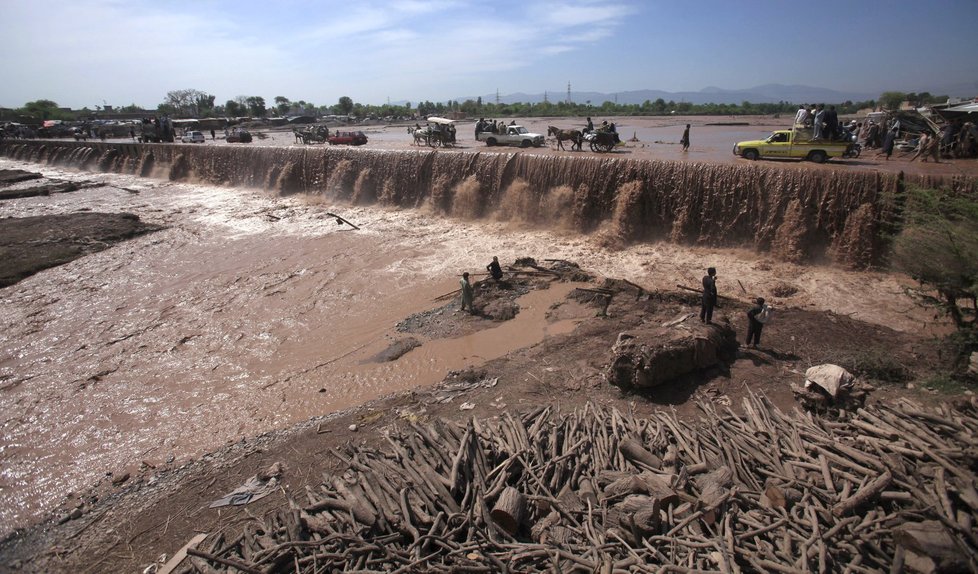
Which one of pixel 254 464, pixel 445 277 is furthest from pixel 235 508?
pixel 445 277

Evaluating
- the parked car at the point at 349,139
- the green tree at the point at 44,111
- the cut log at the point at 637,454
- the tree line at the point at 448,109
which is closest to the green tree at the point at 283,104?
the tree line at the point at 448,109

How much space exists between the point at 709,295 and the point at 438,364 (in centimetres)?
550

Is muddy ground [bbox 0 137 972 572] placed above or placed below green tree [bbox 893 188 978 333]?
below

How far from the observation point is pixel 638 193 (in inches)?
632

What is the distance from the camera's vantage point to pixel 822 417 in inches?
263

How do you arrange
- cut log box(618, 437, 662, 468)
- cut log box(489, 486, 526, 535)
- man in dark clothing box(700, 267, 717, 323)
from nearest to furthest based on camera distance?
cut log box(489, 486, 526, 535)
cut log box(618, 437, 662, 468)
man in dark clothing box(700, 267, 717, 323)

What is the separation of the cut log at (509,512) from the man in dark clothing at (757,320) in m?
6.02

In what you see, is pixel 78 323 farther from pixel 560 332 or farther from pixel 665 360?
pixel 665 360

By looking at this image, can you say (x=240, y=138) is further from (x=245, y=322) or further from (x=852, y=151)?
(x=852, y=151)

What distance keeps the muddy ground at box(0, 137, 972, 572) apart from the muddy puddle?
9 centimetres

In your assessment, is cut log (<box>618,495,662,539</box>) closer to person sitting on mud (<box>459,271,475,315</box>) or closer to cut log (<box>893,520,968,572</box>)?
cut log (<box>893,520,968,572</box>)

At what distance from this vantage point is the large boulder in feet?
25.8

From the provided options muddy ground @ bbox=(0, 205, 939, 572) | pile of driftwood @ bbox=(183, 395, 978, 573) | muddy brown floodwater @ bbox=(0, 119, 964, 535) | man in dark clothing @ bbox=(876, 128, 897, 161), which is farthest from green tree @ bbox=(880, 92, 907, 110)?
pile of driftwood @ bbox=(183, 395, 978, 573)

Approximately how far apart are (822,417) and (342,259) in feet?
45.2
